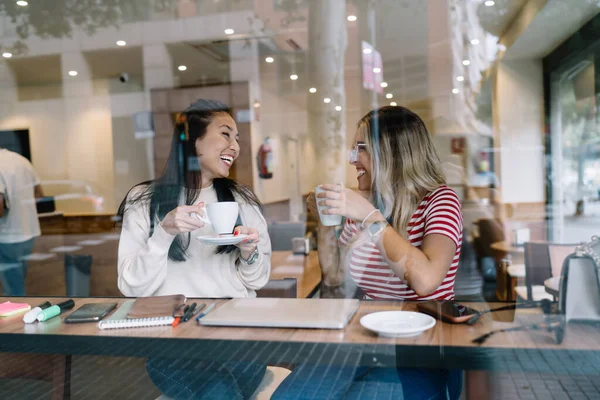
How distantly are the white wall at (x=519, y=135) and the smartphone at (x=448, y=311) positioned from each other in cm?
323

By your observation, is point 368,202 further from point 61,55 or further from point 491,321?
point 61,55

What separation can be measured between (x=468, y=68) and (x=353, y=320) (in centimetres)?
367

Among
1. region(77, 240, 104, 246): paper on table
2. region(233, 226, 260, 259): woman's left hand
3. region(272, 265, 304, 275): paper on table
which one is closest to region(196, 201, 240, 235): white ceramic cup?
region(233, 226, 260, 259): woman's left hand

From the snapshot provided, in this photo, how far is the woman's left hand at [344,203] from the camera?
1.28m

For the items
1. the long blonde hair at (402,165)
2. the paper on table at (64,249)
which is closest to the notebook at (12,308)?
the long blonde hair at (402,165)

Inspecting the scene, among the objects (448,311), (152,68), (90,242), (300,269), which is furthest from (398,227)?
(90,242)

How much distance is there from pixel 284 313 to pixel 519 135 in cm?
376

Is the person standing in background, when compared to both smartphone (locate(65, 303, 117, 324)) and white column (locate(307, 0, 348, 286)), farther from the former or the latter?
Answer: smartphone (locate(65, 303, 117, 324))

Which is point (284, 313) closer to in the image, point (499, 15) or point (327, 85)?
point (327, 85)

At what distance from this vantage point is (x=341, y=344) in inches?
36.2

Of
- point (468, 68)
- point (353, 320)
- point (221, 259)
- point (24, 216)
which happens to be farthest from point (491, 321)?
point (468, 68)

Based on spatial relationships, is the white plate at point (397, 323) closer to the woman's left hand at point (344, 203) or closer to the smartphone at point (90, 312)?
the woman's left hand at point (344, 203)

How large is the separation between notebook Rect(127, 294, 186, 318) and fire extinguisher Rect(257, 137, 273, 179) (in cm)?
127

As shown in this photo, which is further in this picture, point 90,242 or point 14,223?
point 90,242
